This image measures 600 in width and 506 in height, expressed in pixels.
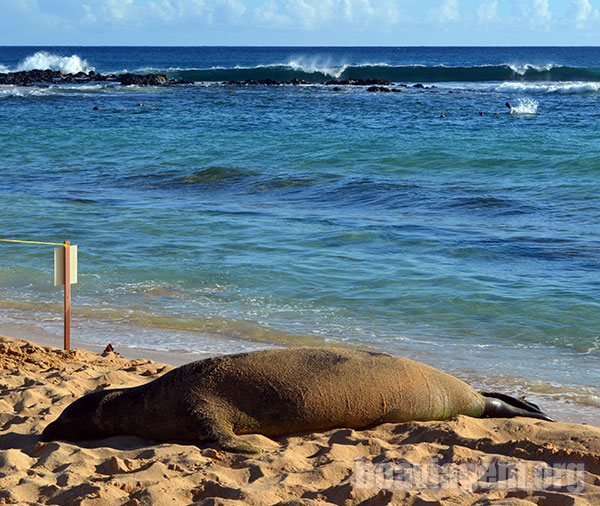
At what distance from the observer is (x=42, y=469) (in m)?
5.01

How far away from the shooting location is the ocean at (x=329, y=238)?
8.43 m

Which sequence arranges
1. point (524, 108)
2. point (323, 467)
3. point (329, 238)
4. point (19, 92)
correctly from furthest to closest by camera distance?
1. point (19, 92)
2. point (524, 108)
3. point (329, 238)
4. point (323, 467)

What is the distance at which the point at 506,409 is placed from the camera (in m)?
5.94

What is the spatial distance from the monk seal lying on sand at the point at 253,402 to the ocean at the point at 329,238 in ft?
5.06

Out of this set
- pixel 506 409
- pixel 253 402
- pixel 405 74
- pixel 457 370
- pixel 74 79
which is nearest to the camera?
pixel 253 402

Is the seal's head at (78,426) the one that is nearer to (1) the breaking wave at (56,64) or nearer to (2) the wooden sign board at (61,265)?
(2) the wooden sign board at (61,265)

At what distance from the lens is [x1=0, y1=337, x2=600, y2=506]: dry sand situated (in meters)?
4.50

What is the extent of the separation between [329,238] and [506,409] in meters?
6.77

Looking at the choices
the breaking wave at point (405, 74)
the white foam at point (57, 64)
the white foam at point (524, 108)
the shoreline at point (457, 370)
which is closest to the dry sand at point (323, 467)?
the shoreline at point (457, 370)

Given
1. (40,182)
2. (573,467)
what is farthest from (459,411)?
(40,182)

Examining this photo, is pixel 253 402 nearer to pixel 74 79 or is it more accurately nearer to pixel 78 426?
pixel 78 426

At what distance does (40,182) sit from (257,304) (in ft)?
34.8

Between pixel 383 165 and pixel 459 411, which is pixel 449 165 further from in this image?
→ pixel 459 411

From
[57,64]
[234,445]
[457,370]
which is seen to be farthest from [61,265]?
[57,64]
